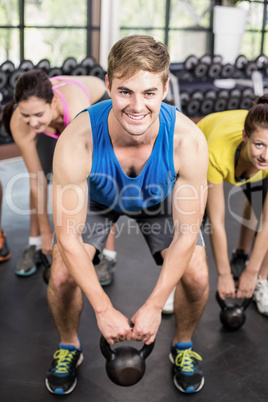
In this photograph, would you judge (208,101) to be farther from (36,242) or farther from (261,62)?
(36,242)

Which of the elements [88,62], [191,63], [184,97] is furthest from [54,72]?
[191,63]

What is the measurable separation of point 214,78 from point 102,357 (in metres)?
3.97

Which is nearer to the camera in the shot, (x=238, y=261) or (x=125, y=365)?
(x=125, y=365)

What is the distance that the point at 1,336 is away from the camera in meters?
1.80

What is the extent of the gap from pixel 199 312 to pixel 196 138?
1.96 feet

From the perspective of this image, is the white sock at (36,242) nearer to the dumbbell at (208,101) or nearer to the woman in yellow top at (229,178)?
the woman in yellow top at (229,178)

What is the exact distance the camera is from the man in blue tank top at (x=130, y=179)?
117 cm

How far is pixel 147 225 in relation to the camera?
159cm

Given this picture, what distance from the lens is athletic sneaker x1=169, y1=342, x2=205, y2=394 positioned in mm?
1547

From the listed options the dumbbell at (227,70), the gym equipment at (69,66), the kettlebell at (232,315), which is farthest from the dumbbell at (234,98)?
the kettlebell at (232,315)

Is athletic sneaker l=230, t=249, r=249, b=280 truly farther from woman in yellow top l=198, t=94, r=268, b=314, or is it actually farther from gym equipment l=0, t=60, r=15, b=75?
gym equipment l=0, t=60, r=15, b=75

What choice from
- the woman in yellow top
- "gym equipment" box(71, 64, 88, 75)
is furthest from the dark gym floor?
"gym equipment" box(71, 64, 88, 75)

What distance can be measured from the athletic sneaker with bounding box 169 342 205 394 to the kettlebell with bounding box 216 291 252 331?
0.20 m

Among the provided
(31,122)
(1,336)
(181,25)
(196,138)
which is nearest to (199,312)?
(196,138)
